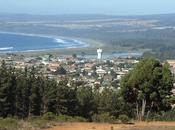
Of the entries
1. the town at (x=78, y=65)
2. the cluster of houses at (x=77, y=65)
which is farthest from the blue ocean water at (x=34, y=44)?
the cluster of houses at (x=77, y=65)

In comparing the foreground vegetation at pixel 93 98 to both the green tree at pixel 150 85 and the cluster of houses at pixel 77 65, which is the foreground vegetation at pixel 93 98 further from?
the cluster of houses at pixel 77 65

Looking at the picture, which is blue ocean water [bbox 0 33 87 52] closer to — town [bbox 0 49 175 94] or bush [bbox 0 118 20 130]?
town [bbox 0 49 175 94]

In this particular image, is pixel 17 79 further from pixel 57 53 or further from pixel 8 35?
pixel 8 35

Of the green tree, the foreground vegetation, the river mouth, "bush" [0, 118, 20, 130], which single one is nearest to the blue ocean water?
the river mouth

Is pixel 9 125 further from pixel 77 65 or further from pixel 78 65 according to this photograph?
pixel 78 65

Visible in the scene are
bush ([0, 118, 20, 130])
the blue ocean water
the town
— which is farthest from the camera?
the blue ocean water

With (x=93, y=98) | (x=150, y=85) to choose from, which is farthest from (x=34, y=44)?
(x=150, y=85)

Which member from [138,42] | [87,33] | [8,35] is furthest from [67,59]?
[87,33]

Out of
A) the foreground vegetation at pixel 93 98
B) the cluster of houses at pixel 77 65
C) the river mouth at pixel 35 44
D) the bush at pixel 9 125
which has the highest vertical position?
the bush at pixel 9 125
